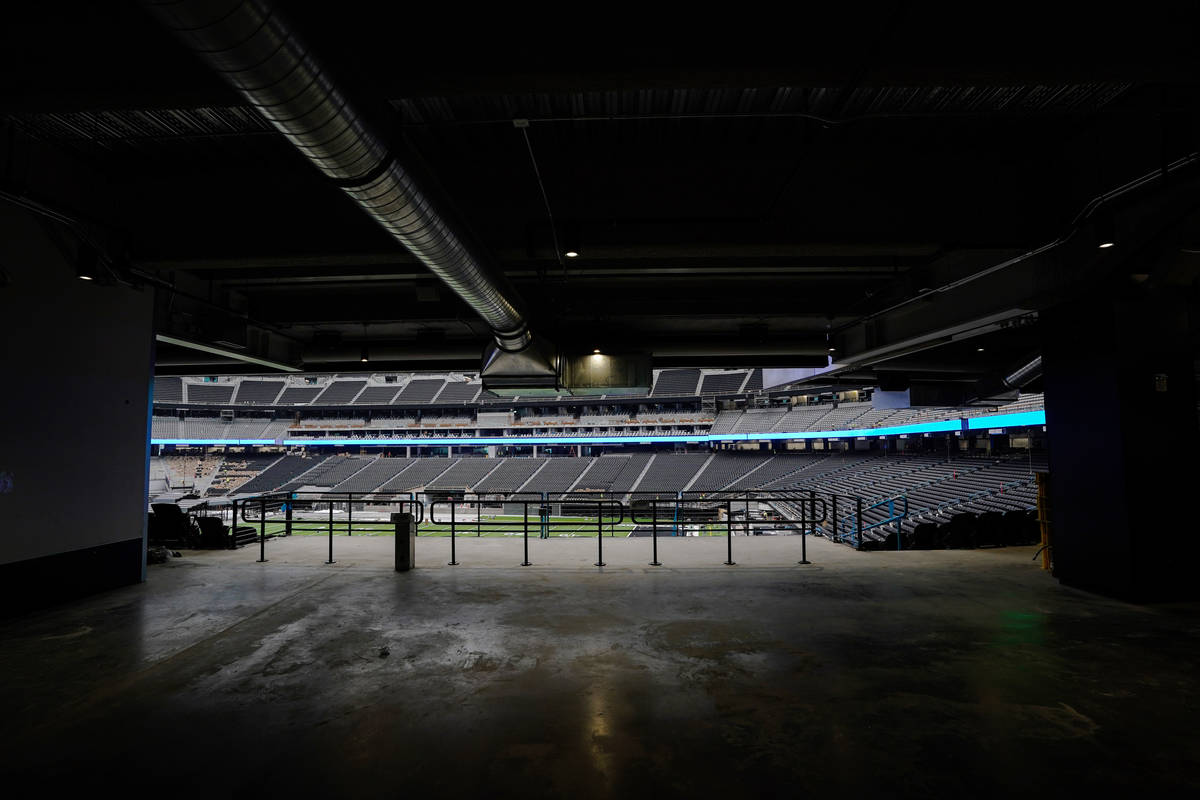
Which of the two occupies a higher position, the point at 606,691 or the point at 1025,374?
the point at 1025,374

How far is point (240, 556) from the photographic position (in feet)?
26.6

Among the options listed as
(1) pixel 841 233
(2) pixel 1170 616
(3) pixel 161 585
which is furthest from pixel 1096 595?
(3) pixel 161 585

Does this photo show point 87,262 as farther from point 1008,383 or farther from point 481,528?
point 1008,383

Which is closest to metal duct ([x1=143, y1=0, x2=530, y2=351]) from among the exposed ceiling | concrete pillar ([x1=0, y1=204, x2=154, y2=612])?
the exposed ceiling

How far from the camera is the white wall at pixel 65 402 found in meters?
4.90

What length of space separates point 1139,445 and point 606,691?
5910 mm

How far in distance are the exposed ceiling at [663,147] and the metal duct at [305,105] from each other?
141 mm

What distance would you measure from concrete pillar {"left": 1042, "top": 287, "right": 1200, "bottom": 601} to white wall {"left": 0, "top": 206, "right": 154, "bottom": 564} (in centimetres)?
1056

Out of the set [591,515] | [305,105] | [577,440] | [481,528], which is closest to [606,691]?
[305,105]

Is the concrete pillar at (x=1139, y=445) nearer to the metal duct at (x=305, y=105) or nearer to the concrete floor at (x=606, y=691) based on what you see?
the concrete floor at (x=606, y=691)

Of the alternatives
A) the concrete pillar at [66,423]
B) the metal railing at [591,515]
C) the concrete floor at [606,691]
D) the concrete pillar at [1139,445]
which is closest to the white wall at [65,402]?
the concrete pillar at [66,423]

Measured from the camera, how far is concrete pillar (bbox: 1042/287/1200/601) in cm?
523

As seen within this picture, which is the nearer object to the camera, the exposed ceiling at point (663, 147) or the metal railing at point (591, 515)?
the exposed ceiling at point (663, 147)

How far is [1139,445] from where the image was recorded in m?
5.29
